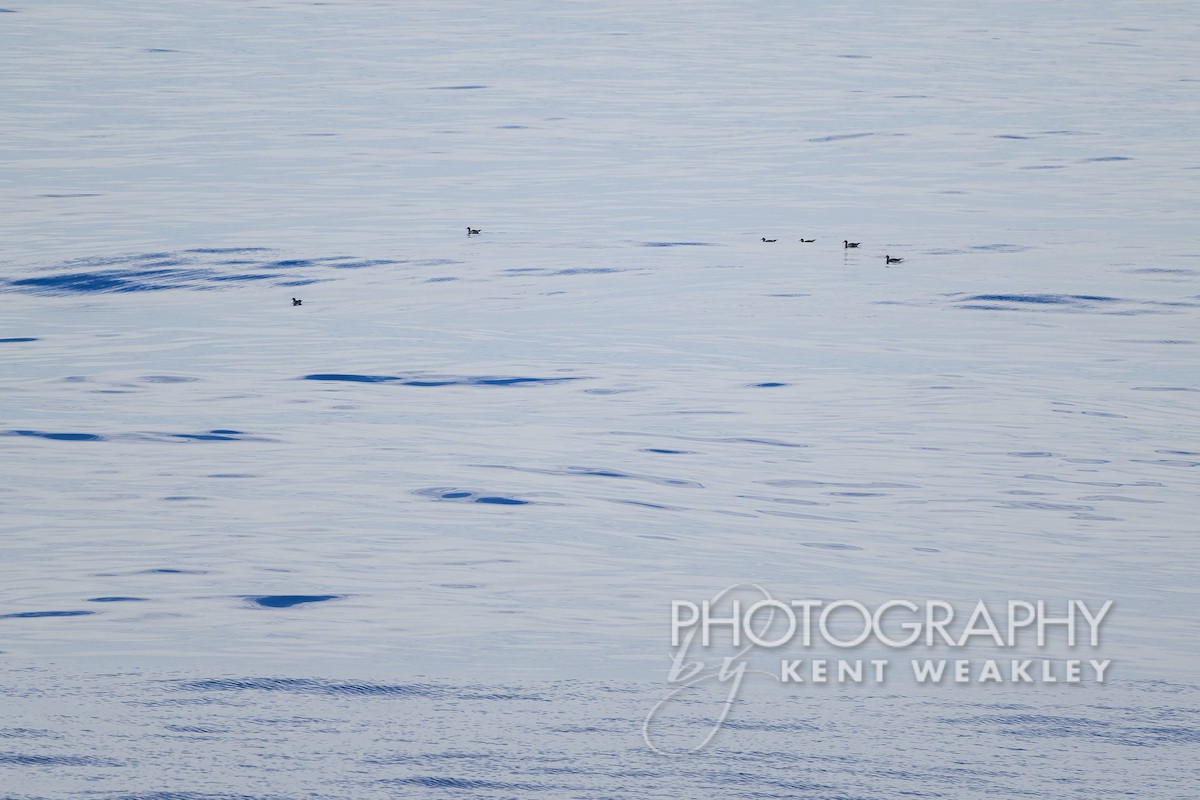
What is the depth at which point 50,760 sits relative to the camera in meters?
6.26

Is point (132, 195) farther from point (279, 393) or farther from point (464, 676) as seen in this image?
point (464, 676)

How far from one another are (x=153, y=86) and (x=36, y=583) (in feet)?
77.7

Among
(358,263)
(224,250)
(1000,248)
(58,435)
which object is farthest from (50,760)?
(1000,248)

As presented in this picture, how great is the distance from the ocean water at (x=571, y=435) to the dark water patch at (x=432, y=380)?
0.06 meters

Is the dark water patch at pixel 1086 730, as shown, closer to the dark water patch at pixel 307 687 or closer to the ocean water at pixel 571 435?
the ocean water at pixel 571 435

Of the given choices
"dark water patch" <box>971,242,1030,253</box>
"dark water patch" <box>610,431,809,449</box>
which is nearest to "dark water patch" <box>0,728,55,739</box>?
"dark water patch" <box>610,431,809,449</box>

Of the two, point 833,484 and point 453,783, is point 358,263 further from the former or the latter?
point 453,783

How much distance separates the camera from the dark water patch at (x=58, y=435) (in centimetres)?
1171

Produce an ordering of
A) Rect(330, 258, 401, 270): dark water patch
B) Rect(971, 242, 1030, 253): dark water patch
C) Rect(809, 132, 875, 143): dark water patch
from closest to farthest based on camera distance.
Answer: Rect(330, 258, 401, 270): dark water patch → Rect(971, 242, 1030, 253): dark water patch → Rect(809, 132, 875, 143): dark water patch

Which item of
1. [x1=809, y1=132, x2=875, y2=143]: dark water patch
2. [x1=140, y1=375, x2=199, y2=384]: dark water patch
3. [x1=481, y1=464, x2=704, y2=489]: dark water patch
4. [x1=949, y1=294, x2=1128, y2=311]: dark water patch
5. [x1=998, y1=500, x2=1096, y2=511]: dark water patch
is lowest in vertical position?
[x1=998, y1=500, x2=1096, y2=511]: dark water patch

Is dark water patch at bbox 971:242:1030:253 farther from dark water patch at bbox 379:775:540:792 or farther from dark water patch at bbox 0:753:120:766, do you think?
dark water patch at bbox 0:753:120:766

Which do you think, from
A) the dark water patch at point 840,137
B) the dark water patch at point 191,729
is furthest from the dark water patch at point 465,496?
the dark water patch at point 840,137

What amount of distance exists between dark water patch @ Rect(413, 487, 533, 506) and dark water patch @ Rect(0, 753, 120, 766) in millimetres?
4220

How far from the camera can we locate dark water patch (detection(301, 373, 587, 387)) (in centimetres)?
1344
